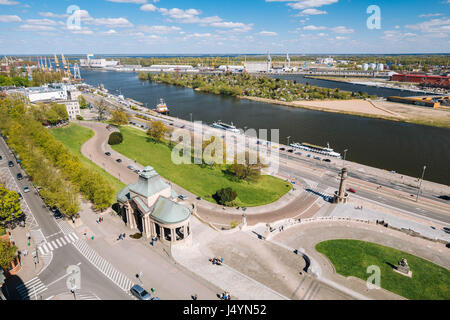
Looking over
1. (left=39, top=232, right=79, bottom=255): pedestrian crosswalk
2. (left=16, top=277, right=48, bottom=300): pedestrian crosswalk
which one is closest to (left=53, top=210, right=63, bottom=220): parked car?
(left=39, top=232, right=79, bottom=255): pedestrian crosswalk

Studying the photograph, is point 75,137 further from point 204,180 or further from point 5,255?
point 5,255

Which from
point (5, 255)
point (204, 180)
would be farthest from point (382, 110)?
point (5, 255)

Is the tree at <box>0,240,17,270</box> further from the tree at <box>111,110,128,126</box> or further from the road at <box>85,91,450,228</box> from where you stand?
the tree at <box>111,110,128,126</box>

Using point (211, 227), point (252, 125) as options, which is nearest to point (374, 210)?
point (211, 227)

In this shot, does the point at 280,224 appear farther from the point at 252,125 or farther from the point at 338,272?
the point at 252,125

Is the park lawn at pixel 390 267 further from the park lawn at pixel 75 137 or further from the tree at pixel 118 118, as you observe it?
the tree at pixel 118 118
